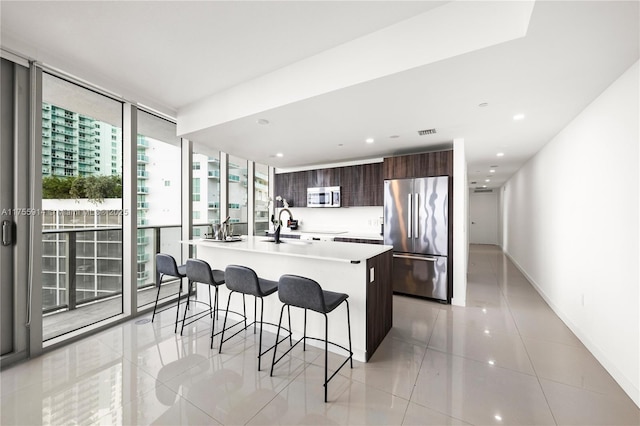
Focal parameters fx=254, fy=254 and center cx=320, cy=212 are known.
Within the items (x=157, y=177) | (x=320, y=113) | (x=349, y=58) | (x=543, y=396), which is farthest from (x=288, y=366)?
(x=157, y=177)

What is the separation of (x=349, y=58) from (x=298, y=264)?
2.10 m

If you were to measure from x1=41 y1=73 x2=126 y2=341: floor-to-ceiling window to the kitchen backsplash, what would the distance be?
3.63 meters

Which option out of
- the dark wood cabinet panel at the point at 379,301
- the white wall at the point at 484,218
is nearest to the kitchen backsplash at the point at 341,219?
the dark wood cabinet panel at the point at 379,301

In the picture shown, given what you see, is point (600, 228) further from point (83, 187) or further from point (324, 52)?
point (83, 187)

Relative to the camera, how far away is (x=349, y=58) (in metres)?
2.23

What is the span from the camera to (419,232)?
4.15 metres

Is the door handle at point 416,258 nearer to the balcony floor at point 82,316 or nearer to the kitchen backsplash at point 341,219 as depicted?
the kitchen backsplash at point 341,219

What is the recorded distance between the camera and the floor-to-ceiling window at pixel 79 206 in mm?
2779

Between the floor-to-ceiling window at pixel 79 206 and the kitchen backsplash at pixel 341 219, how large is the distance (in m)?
3.63

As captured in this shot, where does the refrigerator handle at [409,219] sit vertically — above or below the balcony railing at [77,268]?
above

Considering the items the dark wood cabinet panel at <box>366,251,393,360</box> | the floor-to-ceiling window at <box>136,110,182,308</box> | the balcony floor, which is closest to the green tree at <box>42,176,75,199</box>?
the floor-to-ceiling window at <box>136,110,182,308</box>

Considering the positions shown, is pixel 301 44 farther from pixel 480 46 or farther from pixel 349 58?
pixel 480 46

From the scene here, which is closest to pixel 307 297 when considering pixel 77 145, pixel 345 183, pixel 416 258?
pixel 416 258

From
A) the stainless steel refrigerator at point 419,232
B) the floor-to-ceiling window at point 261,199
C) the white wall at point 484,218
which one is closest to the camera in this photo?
the stainless steel refrigerator at point 419,232
